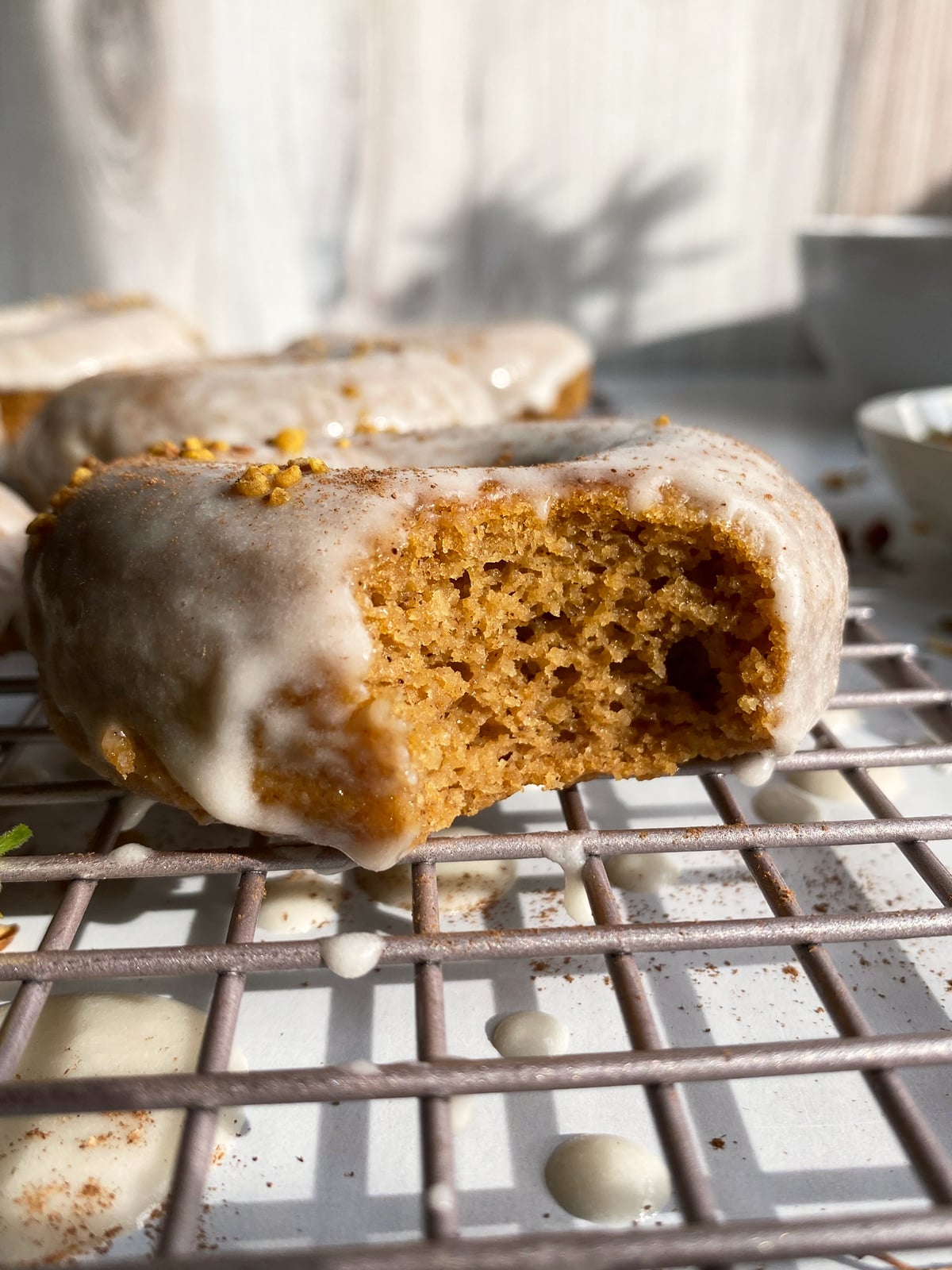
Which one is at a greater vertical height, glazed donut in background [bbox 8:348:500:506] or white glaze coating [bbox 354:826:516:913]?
glazed donut in background [bbox 8:348:500:506]

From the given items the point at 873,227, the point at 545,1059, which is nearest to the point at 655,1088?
the point at 545,1059

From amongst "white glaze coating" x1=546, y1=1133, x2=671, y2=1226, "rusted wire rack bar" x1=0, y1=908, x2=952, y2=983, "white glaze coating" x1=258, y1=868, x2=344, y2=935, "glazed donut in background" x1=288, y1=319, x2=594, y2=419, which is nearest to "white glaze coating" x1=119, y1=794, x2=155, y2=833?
"white glaze coating" x1=258, y1=868, x2=344, y2=935

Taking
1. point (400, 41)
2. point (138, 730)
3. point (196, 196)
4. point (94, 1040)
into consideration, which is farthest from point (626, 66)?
point (94, 1040)

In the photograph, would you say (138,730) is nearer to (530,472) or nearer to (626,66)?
(530,472)

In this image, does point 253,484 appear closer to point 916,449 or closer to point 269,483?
point 269,483

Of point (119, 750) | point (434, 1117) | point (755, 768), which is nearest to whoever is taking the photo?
point (434, 1117)

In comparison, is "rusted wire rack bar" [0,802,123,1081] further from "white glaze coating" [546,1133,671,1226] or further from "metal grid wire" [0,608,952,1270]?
"white glaze coating" [546,1133,671,1226]
